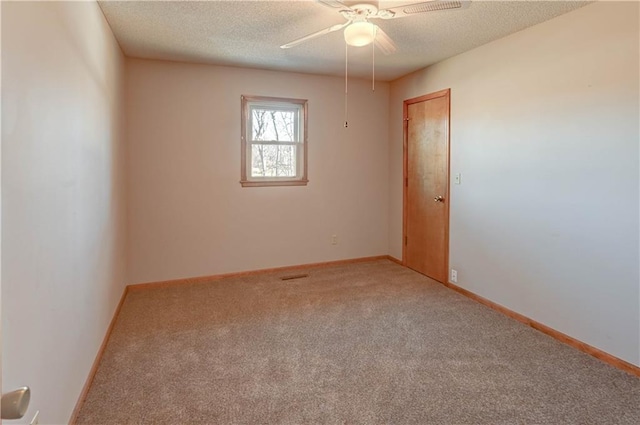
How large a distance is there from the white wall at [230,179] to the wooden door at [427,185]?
54cm

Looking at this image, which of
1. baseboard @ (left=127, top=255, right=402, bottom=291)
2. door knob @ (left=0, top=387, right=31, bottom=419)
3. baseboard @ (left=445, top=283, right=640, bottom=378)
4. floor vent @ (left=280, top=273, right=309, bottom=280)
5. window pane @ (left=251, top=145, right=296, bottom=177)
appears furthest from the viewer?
window pane @ (left=251, top=145, right=296, bottom=177)

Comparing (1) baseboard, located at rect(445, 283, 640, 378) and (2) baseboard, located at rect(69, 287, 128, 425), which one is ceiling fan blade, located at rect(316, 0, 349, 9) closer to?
(2) baseboard, located at rect(69, 287, 128, 425)

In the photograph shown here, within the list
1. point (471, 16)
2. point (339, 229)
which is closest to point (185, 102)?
point (339, 229)

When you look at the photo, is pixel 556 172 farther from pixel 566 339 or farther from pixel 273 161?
pixel 273 161

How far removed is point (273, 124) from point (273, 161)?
17.7 inches

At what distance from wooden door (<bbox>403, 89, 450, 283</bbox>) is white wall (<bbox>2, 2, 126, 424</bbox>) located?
10.7 feet

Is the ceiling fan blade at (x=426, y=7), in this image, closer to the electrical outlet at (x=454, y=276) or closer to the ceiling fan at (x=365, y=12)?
the ceiling fan at (x=365, y=12)

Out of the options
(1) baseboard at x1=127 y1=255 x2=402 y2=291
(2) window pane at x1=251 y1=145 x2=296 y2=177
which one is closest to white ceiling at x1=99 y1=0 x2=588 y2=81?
(2) window pane at x1=251 y1=145 x2=296 y2=177

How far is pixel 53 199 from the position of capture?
1.74m

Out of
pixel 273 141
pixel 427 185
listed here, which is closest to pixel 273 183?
pixel 273 141

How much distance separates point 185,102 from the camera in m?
4.25

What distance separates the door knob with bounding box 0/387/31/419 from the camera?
2.38 feet

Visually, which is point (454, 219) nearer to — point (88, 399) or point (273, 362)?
point (273, 362)

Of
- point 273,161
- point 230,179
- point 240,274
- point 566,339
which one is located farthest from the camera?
point 273,161
